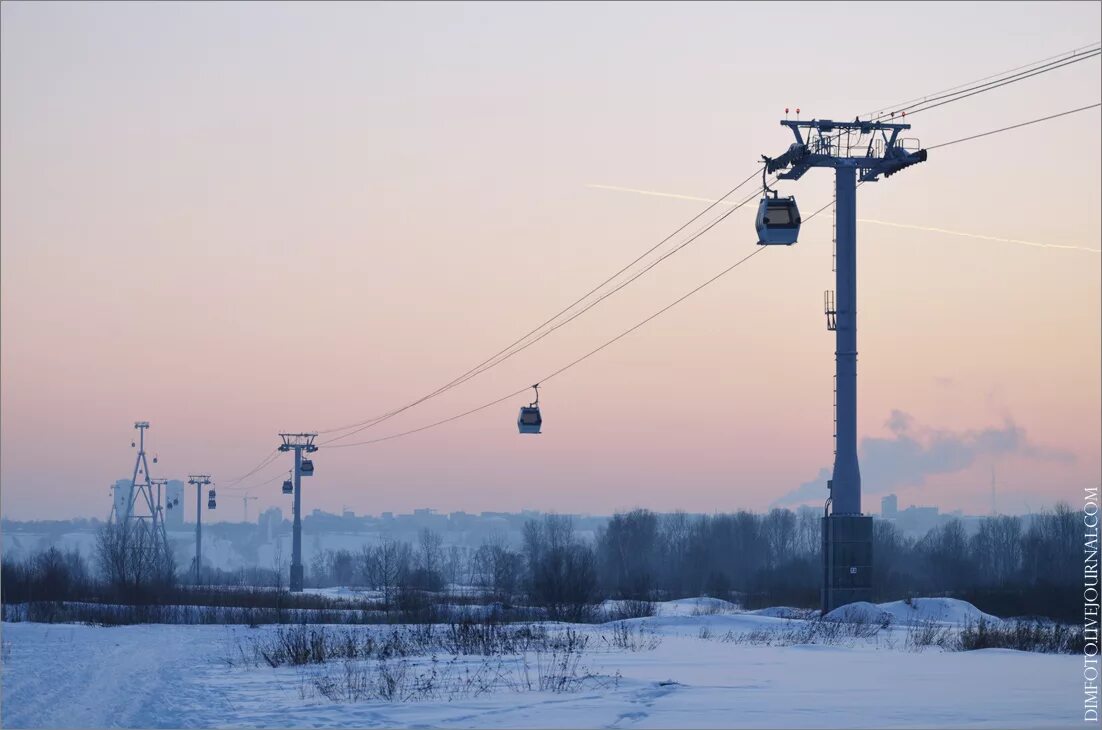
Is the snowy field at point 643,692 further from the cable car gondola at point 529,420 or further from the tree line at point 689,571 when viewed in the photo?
the tree line at point 689,571

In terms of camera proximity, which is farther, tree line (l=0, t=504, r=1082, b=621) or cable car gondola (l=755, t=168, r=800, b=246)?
tree line (l=0, t=504, r=1082, b=621)

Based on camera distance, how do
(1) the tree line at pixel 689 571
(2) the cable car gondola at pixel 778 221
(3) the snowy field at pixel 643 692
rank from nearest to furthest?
(3) the snowy field at pixel 643 692, (2) the cable car gondola at pixel 778 221, (1) the tree line at pixel 689 571

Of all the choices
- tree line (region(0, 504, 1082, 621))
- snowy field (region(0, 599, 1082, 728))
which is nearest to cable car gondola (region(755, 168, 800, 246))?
snowy field (region(0, 599, 1082, 728))

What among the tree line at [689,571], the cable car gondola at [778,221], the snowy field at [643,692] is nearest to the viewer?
the snowy field at [643,692]

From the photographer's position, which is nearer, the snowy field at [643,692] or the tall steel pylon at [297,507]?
the snowy field at [643,692]

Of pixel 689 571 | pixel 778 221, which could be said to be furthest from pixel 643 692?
pixel 689 571

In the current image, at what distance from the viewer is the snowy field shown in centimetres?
1667

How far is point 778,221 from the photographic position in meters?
30.9

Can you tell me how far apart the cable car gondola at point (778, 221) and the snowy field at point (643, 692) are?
32.2ft

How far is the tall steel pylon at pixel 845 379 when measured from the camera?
1624 inches

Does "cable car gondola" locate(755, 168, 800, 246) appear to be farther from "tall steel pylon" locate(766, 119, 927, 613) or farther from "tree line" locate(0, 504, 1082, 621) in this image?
"tree line" locate(0, 504, 1082, 621)

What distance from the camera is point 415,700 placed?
19516 millimetres


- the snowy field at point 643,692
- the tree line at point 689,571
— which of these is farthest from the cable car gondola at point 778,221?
the tree line at point 689,571

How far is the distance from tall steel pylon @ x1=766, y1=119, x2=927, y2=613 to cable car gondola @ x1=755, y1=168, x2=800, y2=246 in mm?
9874
